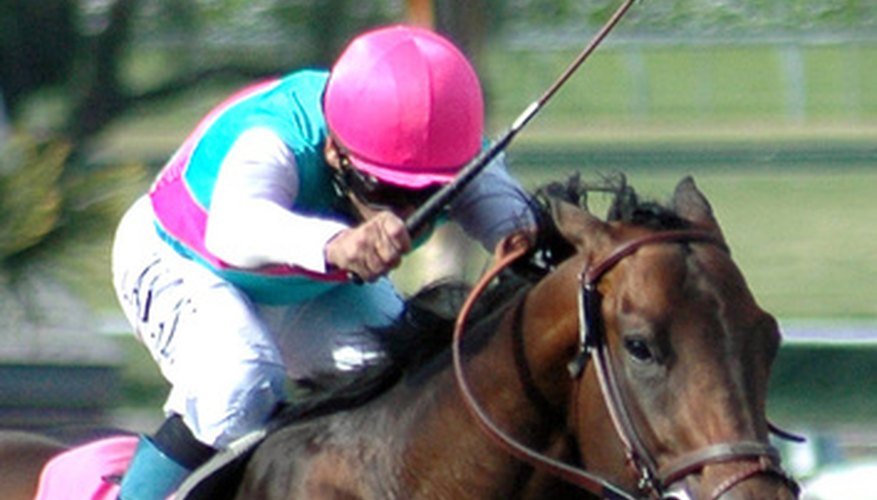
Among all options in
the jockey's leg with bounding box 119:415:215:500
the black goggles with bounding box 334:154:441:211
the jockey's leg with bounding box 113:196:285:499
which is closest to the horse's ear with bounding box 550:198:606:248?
the black goggles with bounding box 334:154:441:211

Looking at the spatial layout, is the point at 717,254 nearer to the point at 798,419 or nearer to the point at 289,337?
the point at 289,337

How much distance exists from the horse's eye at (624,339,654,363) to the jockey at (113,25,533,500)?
459 mm

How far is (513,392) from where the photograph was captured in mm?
3654

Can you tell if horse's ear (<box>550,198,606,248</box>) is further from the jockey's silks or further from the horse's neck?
the jockey's silks

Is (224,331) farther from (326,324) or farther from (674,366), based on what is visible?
(674,366)

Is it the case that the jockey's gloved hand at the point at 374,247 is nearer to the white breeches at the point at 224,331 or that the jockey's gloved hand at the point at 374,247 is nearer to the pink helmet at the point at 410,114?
the pink helmet at the point at 410,114

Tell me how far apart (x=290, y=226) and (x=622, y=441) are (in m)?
0.72

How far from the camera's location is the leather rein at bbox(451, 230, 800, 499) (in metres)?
3.25

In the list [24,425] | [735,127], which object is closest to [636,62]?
[735,127]

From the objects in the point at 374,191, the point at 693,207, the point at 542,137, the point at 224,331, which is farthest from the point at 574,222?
the point at 542,137

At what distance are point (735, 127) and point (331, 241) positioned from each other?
26.2 meters

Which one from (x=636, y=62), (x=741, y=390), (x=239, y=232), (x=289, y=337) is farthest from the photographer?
(x=636, y=62)

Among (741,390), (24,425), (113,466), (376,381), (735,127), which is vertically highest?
(741,390)

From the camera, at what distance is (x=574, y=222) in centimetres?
361
